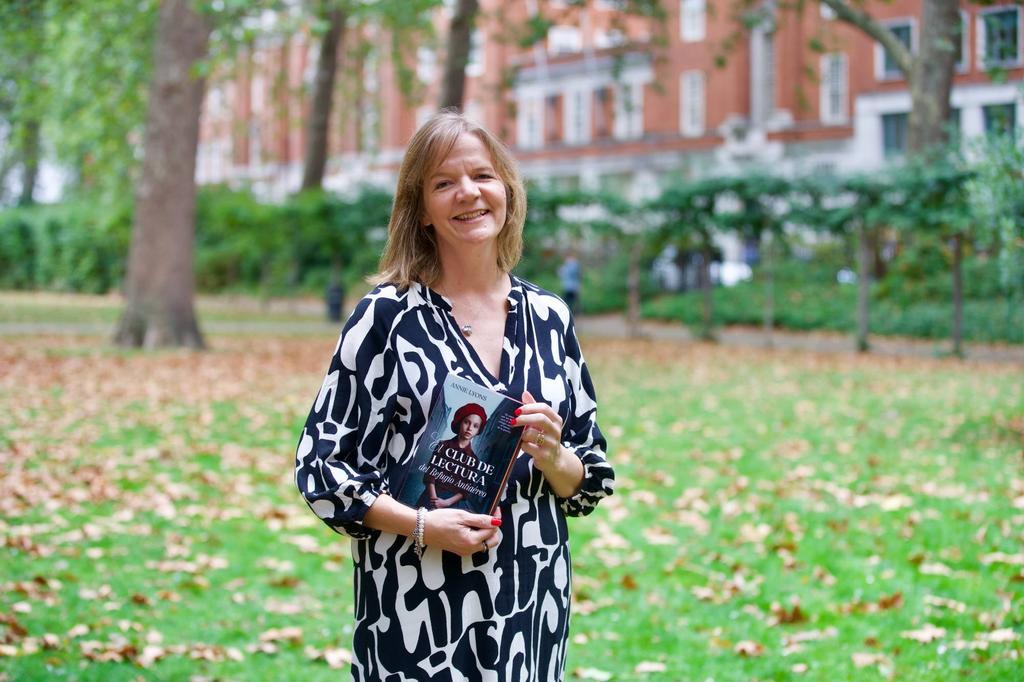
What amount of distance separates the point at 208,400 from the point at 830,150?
3359cm

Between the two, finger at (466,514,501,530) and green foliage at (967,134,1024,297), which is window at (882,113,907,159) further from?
finger at (466,514,501,530)

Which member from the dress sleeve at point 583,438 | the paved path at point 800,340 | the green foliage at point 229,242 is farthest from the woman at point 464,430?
the green foliage at point 229,242

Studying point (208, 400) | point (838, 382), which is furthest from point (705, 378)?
point (208, 400)

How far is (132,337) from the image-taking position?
19.0m

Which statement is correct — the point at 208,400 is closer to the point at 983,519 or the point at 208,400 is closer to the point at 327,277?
the point at 983,519

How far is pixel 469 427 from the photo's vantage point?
104 inches

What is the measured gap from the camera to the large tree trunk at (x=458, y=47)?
23438mm

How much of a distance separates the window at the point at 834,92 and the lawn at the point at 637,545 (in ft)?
100

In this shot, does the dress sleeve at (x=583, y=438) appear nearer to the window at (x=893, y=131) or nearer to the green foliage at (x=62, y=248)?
the green foliage at (x=62, y=248)

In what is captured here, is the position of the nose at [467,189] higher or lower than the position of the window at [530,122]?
lower

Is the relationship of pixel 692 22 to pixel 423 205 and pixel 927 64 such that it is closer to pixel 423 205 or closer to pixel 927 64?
pixel 927 64

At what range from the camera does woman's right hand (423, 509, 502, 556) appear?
2643 mm

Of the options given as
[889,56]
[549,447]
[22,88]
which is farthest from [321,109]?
[549,447]

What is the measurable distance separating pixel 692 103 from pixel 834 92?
22.2ft
